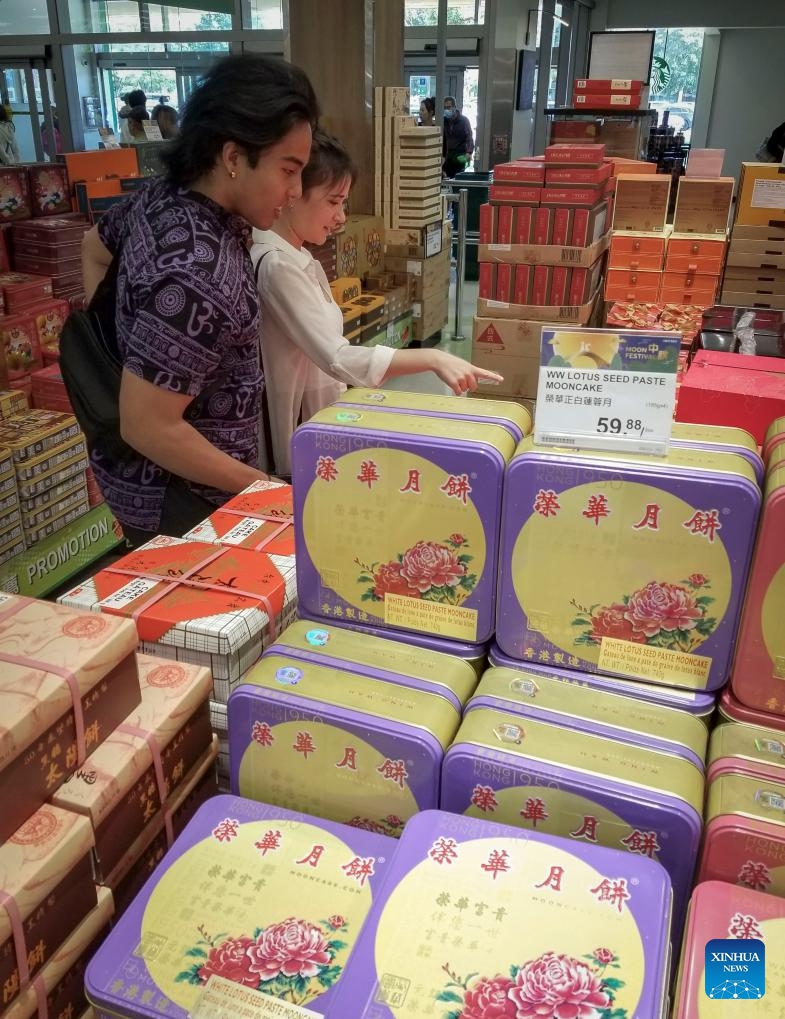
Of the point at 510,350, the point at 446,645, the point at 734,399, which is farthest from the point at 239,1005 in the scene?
the point at 510,350

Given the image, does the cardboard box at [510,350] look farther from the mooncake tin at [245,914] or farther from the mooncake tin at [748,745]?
the mooncake tin at [245,914]

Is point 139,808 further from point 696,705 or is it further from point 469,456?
point 696,705

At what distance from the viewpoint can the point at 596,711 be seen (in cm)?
114

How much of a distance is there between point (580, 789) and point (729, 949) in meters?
0.22

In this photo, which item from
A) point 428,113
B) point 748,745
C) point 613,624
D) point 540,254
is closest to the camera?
point 748,745

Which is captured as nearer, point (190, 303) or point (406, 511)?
point (406, 511)

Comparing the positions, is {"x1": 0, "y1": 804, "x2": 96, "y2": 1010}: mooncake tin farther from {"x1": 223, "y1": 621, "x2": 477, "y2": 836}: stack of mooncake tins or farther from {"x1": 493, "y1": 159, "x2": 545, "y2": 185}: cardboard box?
{"x1": 493, "y1": 159, "x2": 545, "y2": 185}: cardboard box

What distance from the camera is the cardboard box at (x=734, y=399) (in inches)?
81.7

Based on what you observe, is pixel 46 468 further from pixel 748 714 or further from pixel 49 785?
pixel 748 714

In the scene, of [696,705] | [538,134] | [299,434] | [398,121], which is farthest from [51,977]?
[538,134]

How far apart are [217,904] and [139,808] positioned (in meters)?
0.24

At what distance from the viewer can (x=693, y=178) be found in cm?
573

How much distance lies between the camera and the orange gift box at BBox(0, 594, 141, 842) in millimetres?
995

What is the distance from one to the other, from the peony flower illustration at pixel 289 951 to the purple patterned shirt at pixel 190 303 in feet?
3.54
